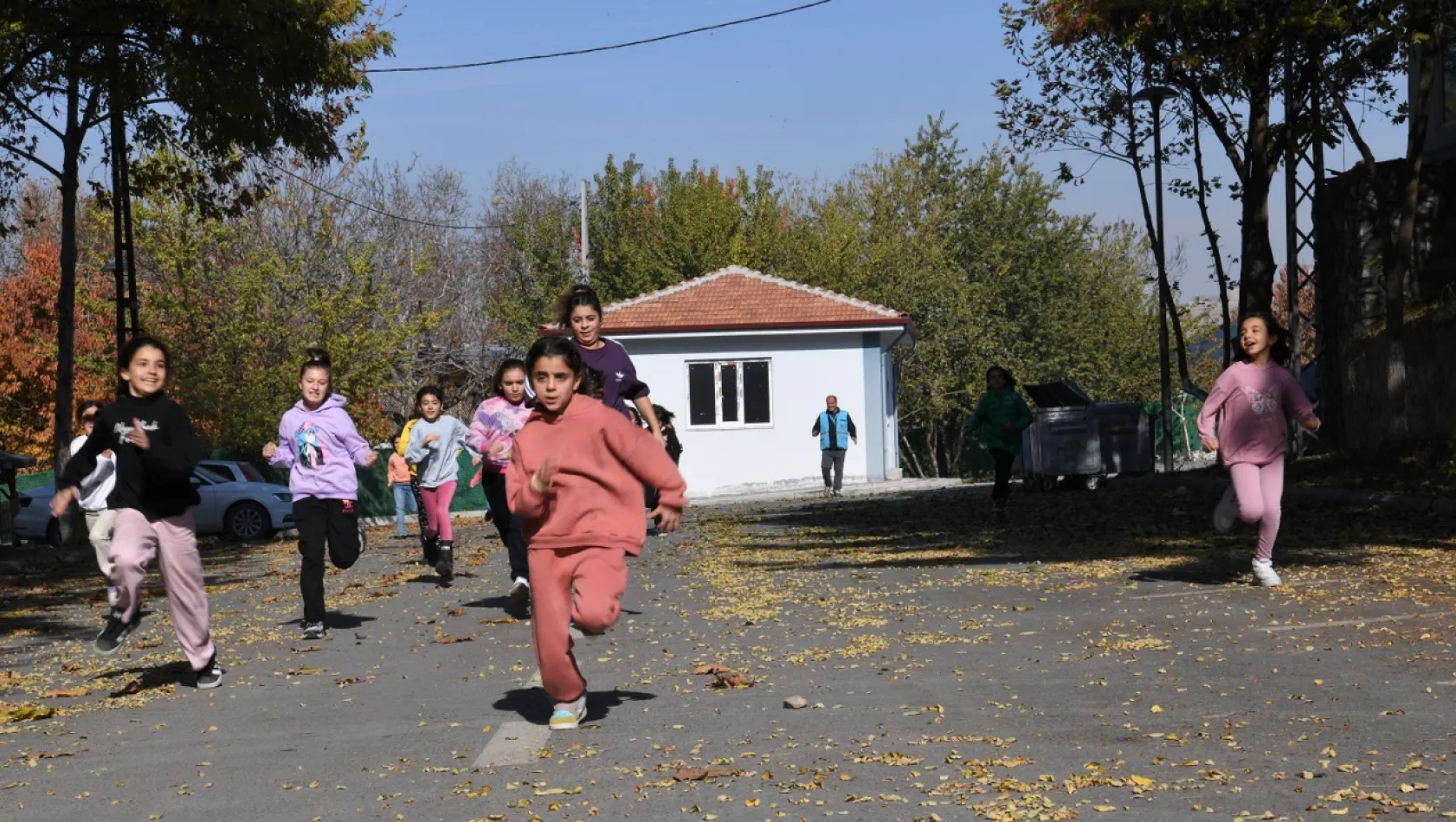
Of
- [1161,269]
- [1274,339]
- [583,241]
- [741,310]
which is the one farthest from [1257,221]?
[583,241]

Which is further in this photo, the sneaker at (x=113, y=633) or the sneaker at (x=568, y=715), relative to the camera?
the sneaker at (x=113, y=633)

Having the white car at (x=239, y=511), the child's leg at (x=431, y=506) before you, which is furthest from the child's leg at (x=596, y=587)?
the white car at (x=239, y=511)

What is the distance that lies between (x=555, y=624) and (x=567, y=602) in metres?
0.12

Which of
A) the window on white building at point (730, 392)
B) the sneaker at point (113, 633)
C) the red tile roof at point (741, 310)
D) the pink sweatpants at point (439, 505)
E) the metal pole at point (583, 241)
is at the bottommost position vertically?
the sneaker at point (113, 633)

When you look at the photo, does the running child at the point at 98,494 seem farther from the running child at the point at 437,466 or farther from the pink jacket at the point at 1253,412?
the pink jacket at the point at 1253,412

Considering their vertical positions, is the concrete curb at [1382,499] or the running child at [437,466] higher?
the running child at [437,466]

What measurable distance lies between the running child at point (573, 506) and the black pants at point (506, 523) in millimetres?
4158

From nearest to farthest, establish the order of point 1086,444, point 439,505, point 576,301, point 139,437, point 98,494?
point 139,437
point 576,301
point 98,494
point 439,505
point 1086,444

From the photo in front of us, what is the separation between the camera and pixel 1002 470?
19.9 metres

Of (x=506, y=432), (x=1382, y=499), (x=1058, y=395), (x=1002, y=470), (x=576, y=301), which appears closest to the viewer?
(x=576, y=301)

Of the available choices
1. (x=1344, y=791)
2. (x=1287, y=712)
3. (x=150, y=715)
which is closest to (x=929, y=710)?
(x=1287, y=712)

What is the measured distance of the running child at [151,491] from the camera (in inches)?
348

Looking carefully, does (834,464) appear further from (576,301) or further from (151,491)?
(151,491)

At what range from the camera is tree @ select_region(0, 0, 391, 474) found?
18.1 metres
